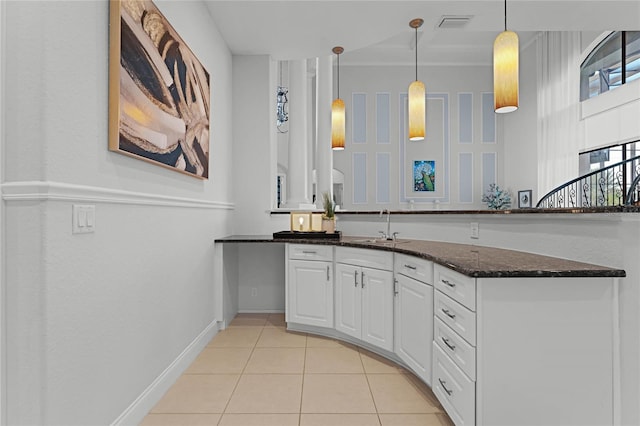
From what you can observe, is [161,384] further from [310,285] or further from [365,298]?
[365,298]

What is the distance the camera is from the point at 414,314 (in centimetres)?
230

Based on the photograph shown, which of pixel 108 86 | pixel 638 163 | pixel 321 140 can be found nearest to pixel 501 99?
pixel 108 86

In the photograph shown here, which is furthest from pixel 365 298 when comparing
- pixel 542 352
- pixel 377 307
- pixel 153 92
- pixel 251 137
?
pixel 251 137

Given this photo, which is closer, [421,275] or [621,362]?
[621,362]

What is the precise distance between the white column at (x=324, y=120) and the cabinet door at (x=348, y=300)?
254cm

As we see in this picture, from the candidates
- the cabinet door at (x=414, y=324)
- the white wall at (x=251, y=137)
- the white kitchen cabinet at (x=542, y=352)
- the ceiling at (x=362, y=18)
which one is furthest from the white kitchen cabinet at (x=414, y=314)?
the ceiling at (x=362, y=18)

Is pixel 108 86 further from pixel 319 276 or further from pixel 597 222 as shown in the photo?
pixel 597 222

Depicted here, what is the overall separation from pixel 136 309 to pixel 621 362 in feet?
7.67

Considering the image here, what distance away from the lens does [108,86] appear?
5.32 ft

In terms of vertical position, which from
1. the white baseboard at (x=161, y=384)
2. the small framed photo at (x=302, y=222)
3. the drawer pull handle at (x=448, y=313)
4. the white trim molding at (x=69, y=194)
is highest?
the white trim molding at (x=69, y=194)

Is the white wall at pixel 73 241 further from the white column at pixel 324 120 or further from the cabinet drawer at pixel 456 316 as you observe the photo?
the white column at pixel 324 120

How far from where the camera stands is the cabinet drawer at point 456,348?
5.23 ft

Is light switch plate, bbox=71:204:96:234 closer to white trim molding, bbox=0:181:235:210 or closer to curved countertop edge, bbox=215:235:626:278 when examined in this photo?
white trim molding, bbox=0:181:235:210

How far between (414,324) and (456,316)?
0.56 metres
